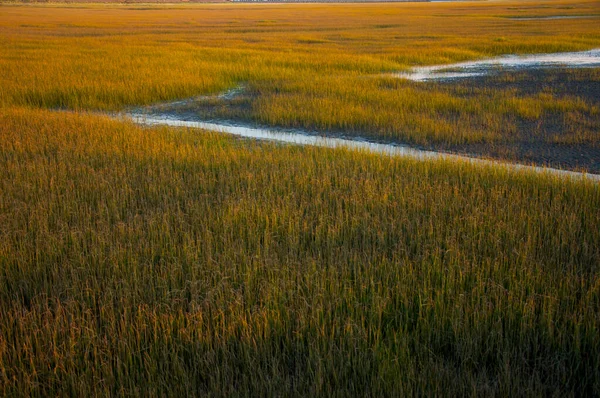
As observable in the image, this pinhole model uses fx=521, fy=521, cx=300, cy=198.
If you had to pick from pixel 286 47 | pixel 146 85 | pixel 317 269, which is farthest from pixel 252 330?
pixel 286 47

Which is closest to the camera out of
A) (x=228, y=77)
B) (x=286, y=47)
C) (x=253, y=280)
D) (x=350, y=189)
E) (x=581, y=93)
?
(x=253, y=280)

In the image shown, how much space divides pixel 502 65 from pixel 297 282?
1791 centimetres

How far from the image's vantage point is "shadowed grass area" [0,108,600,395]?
292 centimetres

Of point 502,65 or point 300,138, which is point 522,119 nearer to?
point 300,138

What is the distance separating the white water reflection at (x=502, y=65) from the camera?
16.9 m

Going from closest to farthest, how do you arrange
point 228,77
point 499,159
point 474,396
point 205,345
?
point 474,396, point 205,345, point 499,159, point 228,77

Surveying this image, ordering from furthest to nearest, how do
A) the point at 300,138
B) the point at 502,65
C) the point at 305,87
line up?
1. the point at 502,65
2. the point at 305,87
3. the point at 300,138

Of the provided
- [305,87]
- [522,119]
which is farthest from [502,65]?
[522,119]

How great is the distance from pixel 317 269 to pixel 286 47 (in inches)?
849

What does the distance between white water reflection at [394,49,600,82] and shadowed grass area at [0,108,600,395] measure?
35.9 ft

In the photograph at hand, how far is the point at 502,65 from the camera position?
1920 centimetres

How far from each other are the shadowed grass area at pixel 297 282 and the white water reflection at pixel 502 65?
431 inches

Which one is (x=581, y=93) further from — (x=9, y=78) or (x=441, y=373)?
(x=9, y=78)

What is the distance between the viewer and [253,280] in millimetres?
3938
